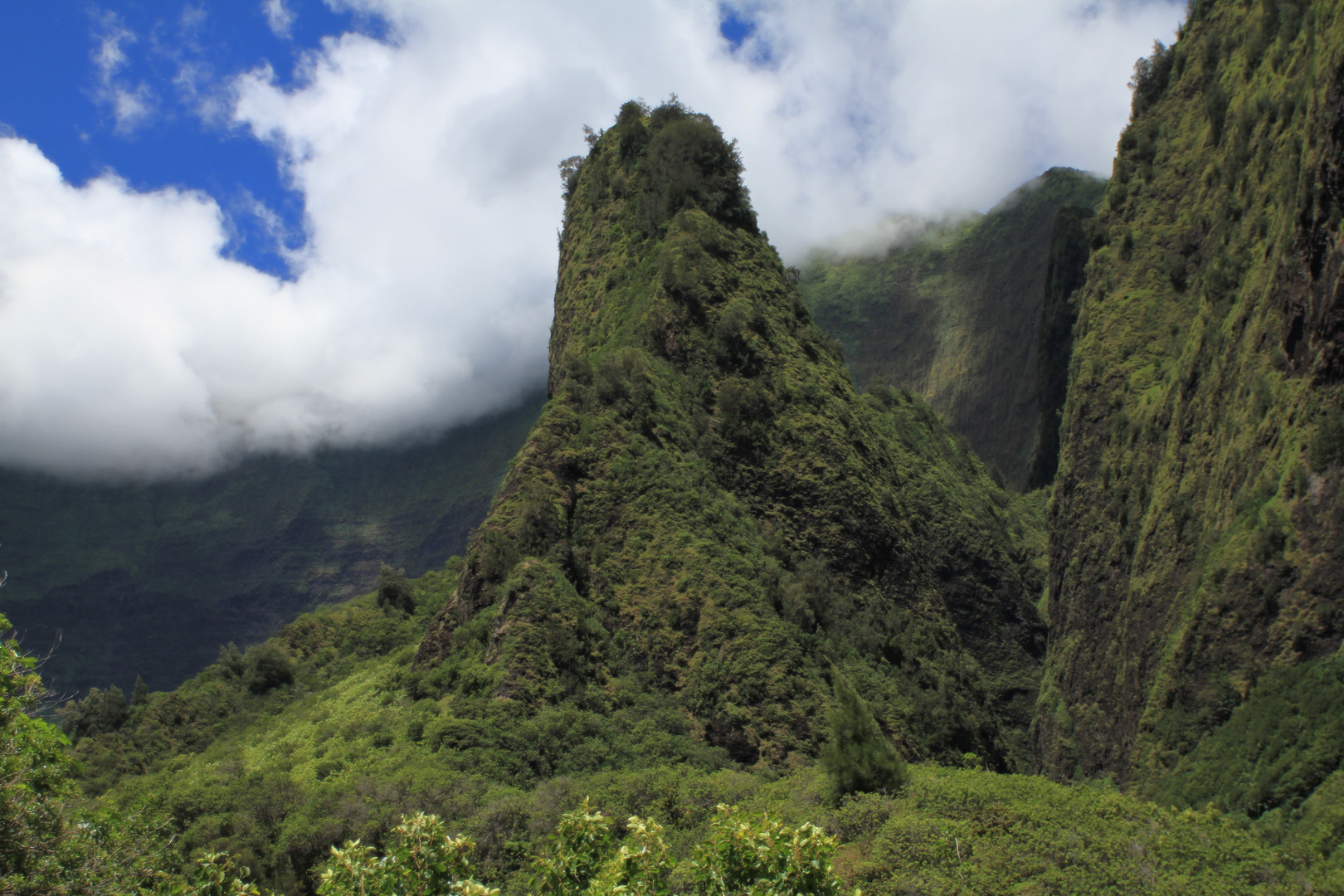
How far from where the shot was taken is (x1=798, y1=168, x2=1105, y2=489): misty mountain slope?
284ft

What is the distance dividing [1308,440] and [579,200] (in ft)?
144

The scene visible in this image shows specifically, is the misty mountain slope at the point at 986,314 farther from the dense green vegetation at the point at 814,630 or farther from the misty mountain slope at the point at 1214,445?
the misty mountain slope at the point at 1214,445

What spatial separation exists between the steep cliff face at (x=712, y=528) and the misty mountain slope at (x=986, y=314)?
4434 cm

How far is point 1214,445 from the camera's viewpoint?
25.5m

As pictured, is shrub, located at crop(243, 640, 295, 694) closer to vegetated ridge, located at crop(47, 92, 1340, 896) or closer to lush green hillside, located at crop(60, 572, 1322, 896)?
vegetated ridge, located at crop(47, 92, 1340, 896)

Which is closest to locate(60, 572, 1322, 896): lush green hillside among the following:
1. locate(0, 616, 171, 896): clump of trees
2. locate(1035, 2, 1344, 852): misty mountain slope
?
locate(0, 616, 171, 896): clump of trees

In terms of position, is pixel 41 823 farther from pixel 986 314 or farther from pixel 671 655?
pixel 986 314

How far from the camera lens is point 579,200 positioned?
54062mm

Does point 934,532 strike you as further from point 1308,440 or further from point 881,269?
point 881,269

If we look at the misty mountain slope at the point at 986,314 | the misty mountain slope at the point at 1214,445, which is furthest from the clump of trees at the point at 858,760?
the misty mountain slope at the point at 986,314

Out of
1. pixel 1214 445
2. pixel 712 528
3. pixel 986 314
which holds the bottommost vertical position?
pixel 712 528

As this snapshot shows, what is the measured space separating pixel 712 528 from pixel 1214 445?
1629cm

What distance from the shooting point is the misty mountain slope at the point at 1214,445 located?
60.2 feet

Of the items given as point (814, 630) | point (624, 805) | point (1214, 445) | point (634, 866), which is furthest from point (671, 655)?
point (1214, 445)
